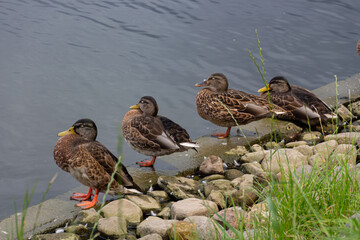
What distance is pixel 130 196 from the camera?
4.25 m

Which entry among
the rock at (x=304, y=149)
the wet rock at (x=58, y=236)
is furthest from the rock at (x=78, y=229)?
the rock at (x=304, y=149)

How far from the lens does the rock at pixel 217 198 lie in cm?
412

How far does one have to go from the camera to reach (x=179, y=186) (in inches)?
175

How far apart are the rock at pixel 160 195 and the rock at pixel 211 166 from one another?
619mm

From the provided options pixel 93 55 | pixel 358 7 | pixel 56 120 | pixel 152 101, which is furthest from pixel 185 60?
pixel 358 7

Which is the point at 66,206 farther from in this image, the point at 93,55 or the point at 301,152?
the point at 93,55

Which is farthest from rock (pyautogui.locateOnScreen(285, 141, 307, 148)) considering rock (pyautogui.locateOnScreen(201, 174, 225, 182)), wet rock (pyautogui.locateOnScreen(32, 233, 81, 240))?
wet rock (pyautogui.locateOnScreen(32, 233, 81, 240))

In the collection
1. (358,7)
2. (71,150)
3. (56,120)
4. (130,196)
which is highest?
(358,7)

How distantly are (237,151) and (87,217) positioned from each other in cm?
209

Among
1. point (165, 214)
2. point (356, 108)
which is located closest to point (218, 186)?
point (165, 214)

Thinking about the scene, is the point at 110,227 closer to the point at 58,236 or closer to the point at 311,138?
the point at 58,236

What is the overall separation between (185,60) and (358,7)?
24.8 feet

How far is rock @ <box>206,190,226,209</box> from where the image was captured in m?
4.12

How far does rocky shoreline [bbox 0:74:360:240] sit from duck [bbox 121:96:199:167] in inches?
11.8
